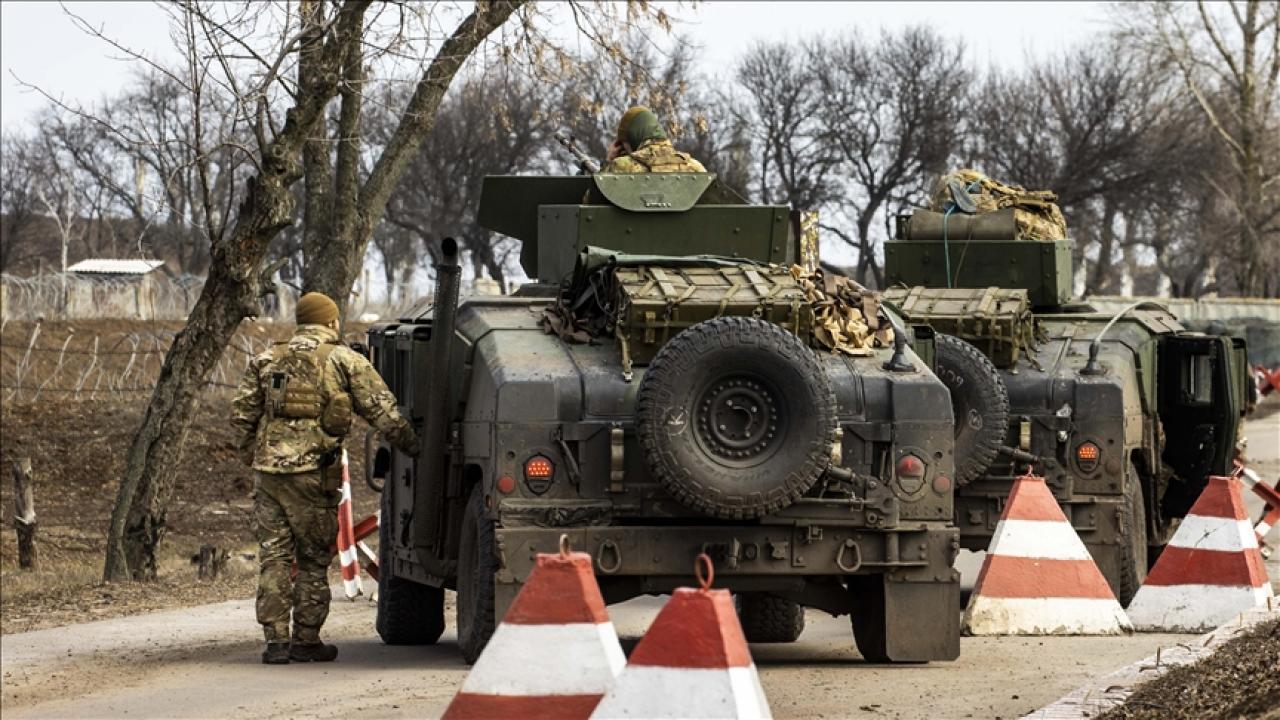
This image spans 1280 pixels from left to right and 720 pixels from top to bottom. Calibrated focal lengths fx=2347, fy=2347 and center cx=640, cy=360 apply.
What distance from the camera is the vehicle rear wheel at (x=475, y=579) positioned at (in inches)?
414

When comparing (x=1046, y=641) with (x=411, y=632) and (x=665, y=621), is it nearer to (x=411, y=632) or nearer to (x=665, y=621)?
(x=411, y=632)

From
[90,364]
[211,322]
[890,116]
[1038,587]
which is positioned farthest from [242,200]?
[890,116]

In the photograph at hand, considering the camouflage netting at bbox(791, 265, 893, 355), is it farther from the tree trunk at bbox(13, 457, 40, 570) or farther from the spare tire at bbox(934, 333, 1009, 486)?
the tree trunk at bbox(13, 457, 40, 570)

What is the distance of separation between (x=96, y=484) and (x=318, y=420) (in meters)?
17.0

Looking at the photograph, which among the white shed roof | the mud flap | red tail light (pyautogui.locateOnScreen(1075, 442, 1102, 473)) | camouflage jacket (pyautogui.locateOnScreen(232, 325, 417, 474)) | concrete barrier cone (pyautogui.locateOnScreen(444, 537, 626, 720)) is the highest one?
the white shed roof

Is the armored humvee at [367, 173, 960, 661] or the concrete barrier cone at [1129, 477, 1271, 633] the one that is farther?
the concrete barrier cone at [1129, 477, 1271, 633]

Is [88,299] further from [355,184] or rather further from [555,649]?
[555,649]

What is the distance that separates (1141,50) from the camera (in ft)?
200

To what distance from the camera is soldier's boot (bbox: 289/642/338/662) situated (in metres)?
11.6

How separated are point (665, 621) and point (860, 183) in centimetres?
5094

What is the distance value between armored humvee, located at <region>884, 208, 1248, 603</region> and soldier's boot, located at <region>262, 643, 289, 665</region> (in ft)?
13.2

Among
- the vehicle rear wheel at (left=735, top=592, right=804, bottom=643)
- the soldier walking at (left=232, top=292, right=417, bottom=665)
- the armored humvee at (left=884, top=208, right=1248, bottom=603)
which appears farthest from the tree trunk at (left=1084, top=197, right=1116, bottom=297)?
the soldier walking at (left=232, top=292, right=417, bottom=665)

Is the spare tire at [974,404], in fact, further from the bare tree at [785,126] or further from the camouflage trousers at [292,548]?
the bare tree at [785,126]

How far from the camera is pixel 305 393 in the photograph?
11414mm
